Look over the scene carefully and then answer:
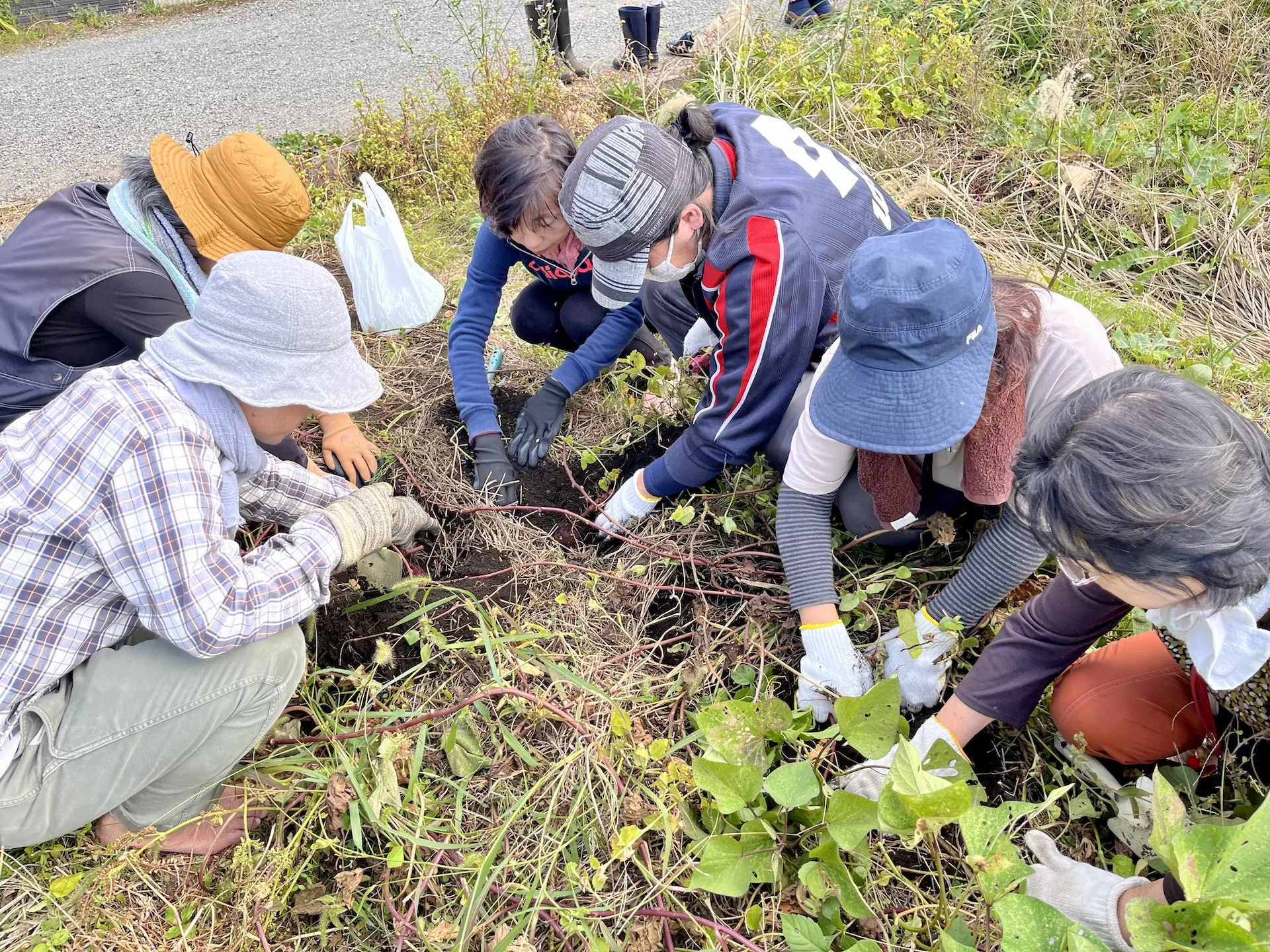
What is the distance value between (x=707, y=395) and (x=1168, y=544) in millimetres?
1162

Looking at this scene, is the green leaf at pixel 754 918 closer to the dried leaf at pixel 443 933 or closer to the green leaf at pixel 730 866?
the green leaf at pixel 730 866

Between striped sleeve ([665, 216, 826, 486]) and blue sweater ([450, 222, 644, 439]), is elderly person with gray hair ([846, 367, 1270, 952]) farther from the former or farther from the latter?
blue sweater ([450, 222, 644, 439])

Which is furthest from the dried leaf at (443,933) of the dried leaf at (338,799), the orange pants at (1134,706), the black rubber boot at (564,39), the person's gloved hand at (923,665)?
the black rubber boot at (564,39)

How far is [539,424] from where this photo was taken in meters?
2.50

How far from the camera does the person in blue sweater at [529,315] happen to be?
2.13 m

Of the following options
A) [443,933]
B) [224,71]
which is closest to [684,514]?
[443,933]

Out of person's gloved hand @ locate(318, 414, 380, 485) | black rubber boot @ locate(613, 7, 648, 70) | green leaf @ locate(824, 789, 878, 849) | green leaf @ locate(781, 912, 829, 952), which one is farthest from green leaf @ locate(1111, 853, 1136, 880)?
black rubber boot @ locate(613, 7, 648, 70)

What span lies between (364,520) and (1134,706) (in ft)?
5.24

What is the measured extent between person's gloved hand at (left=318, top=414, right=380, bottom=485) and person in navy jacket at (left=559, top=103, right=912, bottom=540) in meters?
0.85

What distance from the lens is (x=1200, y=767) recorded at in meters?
1.51

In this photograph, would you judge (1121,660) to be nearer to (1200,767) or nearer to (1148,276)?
(1200,767)

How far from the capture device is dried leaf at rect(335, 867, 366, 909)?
59.3 inches

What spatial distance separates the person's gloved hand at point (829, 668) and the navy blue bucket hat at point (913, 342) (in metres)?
0.49

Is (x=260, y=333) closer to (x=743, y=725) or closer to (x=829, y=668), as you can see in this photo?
(x=743, y=725)
